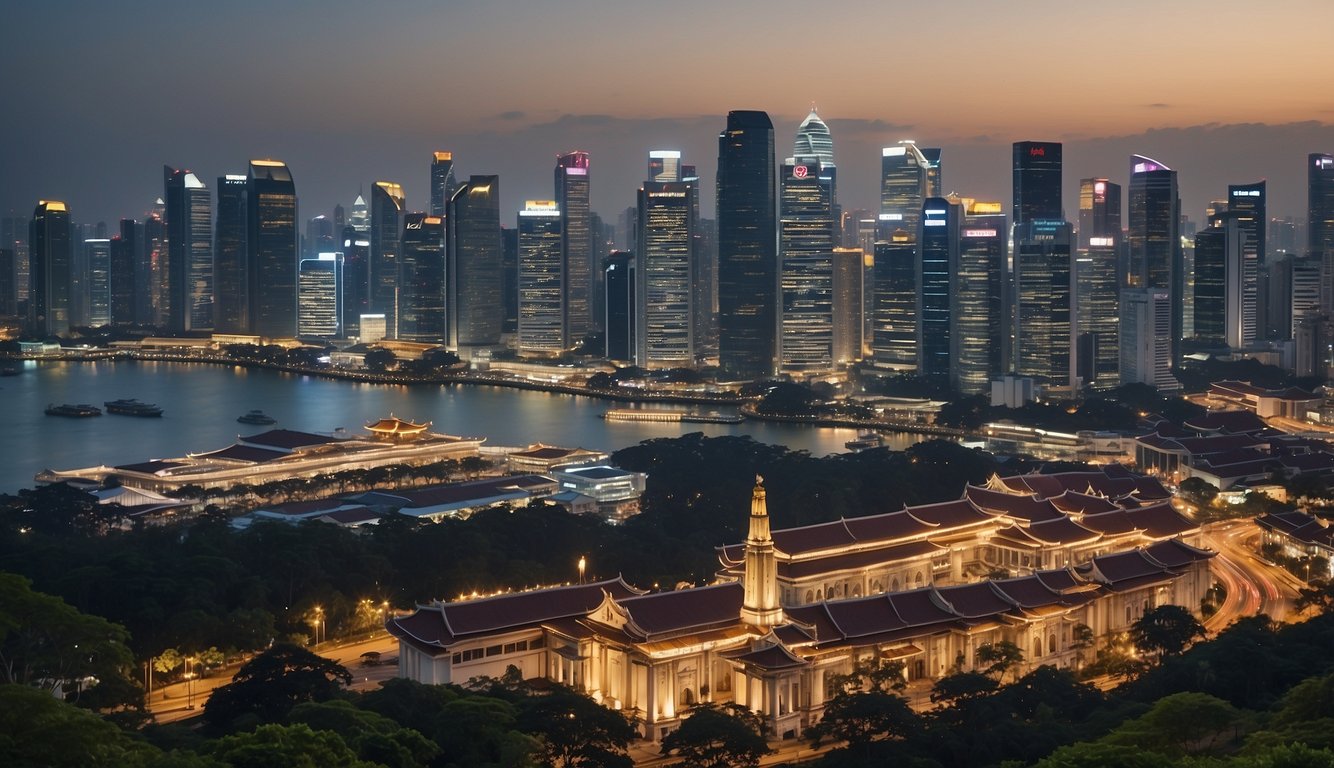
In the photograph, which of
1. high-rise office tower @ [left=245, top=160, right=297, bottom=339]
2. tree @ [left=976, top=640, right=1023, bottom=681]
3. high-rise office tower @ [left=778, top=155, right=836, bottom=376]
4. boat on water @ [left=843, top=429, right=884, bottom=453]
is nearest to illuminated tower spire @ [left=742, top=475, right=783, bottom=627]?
tree @ [left=976, top=640, right=1023, bottom=681]

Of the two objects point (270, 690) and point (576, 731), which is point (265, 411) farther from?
point (576, 731)

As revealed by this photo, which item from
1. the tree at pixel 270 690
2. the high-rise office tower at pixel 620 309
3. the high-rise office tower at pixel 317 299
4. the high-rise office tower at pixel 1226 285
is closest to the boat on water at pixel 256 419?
the high-rise office tower at pixel 620 309

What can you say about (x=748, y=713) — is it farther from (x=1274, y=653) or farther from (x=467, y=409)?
(x=467, y=409)

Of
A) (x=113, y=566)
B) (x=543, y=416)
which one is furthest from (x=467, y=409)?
(x=113, y=566)

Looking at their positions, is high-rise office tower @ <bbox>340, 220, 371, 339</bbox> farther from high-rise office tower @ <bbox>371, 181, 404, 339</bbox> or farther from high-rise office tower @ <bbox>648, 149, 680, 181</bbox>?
high-rise office tower @ <bbox>648, 149, 680, 181</bbox>

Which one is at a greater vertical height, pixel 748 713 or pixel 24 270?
pixel 24 270

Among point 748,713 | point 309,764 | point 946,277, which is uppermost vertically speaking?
point 946,277

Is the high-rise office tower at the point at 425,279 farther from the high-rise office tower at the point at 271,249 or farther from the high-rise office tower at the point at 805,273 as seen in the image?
the high-rise office tower at the point at 805,273
